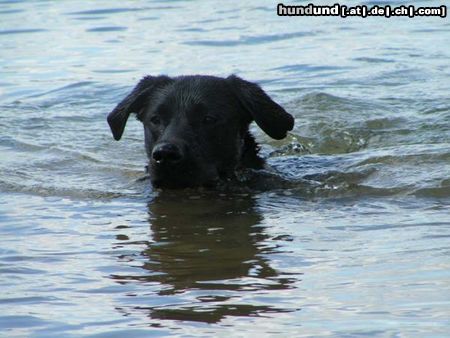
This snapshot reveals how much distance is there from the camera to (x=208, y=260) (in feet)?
19.2

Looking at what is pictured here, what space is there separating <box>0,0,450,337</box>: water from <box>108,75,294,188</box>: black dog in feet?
0.72

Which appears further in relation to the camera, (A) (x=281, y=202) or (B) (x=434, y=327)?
(A) (x=281, y=202)

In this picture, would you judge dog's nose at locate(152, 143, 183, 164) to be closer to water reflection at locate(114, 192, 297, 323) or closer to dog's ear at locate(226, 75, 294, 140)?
water reflection at locate(114, 192, 297, 323)

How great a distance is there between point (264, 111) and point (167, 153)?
3.47ft

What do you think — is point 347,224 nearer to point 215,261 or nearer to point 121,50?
point 215,261

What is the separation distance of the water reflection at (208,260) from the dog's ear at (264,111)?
58 cm

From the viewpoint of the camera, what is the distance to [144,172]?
8.73 meters

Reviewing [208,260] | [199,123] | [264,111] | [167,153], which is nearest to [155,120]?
[199,123]

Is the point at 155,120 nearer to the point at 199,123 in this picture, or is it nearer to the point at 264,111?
the point at 199,123

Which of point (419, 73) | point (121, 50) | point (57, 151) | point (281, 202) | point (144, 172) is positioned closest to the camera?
point (281, 202)

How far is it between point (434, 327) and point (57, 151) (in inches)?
226

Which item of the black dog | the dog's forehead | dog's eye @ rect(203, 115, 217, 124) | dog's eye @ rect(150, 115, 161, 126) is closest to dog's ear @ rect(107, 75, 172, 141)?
the black dog

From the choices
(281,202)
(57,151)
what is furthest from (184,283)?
(57,151)

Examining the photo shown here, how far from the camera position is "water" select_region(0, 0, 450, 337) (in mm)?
4766
